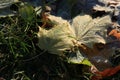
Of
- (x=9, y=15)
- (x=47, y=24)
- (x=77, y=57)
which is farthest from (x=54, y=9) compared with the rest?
(x=77, y=57)

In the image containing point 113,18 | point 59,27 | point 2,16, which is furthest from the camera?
point 113,18

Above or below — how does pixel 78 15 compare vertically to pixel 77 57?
above

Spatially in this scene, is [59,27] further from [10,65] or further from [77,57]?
[10,65]

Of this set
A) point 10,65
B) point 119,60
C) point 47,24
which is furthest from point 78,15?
point 10,65

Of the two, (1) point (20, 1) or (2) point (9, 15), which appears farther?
(1) point (20, 1)

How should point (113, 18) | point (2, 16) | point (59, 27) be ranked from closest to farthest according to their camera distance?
point (59, 27) → point (2, 16) → point (113, 18)

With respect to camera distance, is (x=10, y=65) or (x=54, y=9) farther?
(x=54, y=9)

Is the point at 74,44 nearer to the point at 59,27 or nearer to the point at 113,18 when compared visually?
the point at 59,27

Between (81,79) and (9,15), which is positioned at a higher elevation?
(9,15)

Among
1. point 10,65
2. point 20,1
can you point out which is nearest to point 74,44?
point 10,65
